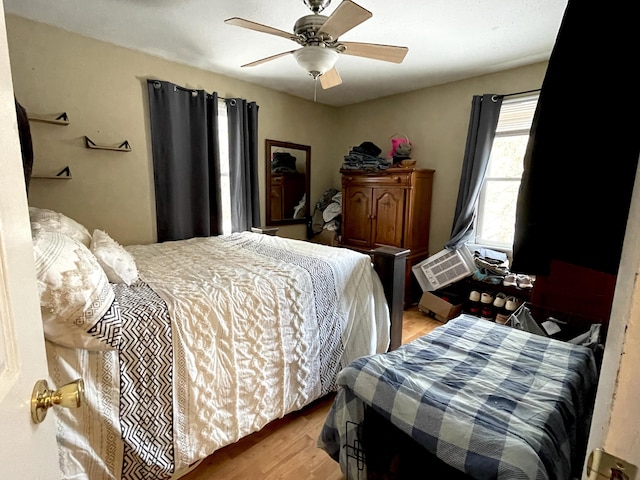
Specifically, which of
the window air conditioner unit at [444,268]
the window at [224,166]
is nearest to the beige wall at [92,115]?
the window at [224,166]

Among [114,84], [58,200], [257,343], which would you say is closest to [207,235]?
[58,200]

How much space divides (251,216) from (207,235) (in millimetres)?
542

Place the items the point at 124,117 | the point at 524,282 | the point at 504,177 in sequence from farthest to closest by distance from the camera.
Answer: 1. the point at 504,177
2. the point at 524,282
3. the point at 124,117

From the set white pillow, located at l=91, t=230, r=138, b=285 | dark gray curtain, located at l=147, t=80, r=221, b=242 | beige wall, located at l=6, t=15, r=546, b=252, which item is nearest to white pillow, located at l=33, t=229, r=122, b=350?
white pillow, located at l=91, t=230, r=138, b=285

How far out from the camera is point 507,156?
309 centimetres

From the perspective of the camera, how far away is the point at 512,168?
10.1 feet

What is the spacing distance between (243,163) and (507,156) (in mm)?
2645

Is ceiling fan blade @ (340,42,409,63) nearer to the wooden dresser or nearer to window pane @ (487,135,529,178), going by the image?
the wooden dresser

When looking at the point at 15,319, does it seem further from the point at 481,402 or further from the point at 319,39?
the point at 319,39

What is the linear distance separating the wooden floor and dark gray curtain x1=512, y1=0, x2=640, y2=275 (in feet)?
4.62

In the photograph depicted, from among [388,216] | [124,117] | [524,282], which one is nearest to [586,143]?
[524,282]

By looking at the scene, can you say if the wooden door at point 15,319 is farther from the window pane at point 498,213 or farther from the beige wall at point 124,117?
the window pane at point 498,213

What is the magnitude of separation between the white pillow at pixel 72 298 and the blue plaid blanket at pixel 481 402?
3.01 ft

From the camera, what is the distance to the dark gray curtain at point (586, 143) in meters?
0.56
